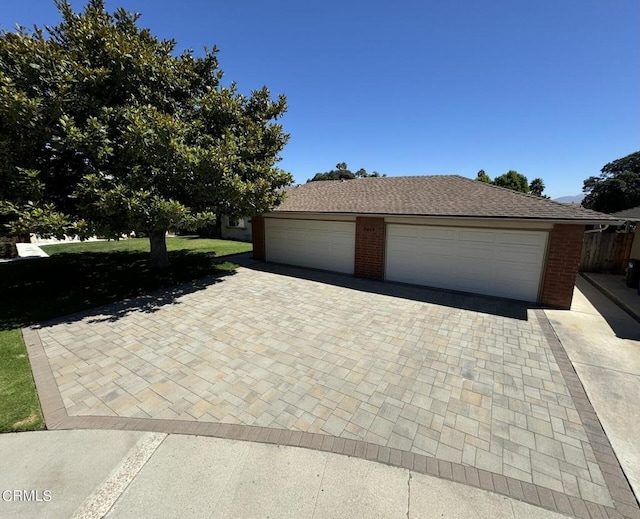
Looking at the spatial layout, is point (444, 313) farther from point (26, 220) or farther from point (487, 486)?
point (26, 220)

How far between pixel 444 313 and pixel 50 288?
461 inches

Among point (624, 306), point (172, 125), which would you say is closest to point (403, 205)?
point (624, 306)

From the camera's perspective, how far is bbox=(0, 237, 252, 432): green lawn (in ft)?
12.9

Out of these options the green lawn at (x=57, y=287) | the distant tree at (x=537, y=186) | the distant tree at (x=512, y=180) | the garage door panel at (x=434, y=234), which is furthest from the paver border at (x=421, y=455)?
the distant tree at (x=537, y=186)

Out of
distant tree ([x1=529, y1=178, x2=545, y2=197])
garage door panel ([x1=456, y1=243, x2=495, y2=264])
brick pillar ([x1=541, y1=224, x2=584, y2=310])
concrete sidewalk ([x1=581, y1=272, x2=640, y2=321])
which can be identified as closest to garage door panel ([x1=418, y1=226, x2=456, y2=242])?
garage door panel ([x1=456, y1=243, x2=495, y2=264])

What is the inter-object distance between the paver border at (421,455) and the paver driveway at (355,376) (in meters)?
0.08

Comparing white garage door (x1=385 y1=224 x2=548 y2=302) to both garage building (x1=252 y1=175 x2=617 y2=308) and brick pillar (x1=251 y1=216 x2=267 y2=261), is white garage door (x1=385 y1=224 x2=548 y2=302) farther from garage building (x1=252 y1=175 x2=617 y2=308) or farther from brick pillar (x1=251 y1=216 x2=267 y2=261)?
brick pillar (x1=251 y1=216 x2=267 y2=261)

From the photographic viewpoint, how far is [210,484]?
2.65 meters

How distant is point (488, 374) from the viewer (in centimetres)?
447

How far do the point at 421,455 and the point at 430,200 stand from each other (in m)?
8.28

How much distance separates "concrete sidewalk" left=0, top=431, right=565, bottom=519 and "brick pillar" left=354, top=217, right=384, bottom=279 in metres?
7.52

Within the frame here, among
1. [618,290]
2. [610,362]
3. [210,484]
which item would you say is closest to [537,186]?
[618,290]

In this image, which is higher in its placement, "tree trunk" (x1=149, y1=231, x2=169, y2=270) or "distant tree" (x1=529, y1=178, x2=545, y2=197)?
"distant tree" (x1=529, y1=178, x2=545, y2=197)

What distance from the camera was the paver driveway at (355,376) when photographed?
10.5ft
